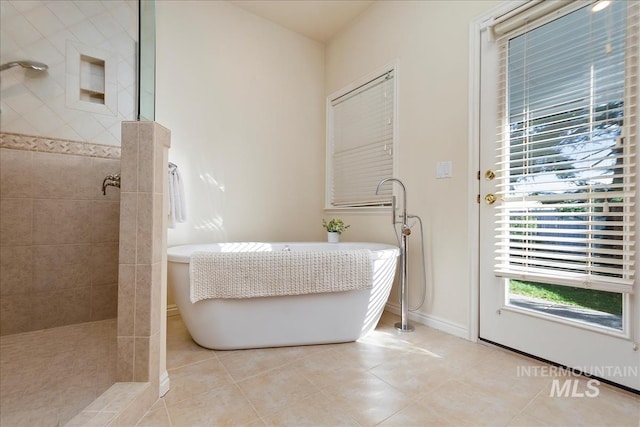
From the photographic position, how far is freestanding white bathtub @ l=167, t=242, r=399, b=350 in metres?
1.60

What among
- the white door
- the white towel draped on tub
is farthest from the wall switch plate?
the white towel draped on tub

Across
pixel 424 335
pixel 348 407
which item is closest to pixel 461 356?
pixel 424 335

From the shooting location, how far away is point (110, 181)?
2.11m

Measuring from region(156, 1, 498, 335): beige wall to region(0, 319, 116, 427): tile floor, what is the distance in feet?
2.83

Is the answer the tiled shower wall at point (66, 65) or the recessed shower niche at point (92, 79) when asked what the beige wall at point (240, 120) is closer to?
the tiled shower wall at point (66, 65)

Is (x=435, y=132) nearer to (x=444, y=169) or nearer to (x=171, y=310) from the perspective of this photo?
(x=444, y=169)

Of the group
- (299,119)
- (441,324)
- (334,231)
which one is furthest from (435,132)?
(299,119)

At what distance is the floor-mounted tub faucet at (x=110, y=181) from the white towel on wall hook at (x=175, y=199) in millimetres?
395

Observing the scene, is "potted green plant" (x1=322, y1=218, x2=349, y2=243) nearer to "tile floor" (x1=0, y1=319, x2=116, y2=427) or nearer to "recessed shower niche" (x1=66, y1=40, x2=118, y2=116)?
"tile floor" (x1=0, y1=319, x2=116, y2=427)

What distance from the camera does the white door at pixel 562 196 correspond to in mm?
1298

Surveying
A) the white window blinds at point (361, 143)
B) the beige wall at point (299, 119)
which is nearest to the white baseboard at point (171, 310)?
the beige wall at point (299, 119)

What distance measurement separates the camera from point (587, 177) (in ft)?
4.53

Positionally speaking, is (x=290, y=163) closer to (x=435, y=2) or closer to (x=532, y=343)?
(x=435, y=2)

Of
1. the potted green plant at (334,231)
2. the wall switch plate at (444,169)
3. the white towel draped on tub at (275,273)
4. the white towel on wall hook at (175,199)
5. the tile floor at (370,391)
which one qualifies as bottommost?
the tile floor at (370,391)
